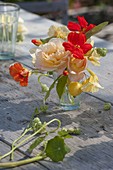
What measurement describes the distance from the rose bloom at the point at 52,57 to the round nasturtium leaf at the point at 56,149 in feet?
0.92

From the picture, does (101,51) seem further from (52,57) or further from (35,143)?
(35,143)

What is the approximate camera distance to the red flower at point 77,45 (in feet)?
5.34

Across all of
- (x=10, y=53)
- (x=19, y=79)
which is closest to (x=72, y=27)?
(x=19, y=79)

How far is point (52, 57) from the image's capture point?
167 cm

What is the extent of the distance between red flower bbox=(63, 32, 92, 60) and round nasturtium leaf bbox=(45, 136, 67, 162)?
10.9 inches

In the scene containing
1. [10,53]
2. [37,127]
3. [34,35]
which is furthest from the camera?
[34,35]

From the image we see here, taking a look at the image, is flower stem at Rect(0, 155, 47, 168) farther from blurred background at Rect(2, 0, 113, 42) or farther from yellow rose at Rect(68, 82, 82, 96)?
blurred background at Rect(2, 0, 113, 42)

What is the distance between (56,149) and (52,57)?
33 centimetres

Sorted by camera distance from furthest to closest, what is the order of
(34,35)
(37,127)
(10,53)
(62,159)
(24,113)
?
(34,35), (10,53), (24,113), (37,127), (62,159)

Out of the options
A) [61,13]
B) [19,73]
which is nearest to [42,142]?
[19,73]

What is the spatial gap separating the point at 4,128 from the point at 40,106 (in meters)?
0.20

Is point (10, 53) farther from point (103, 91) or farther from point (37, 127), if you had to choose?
point (37, 127)

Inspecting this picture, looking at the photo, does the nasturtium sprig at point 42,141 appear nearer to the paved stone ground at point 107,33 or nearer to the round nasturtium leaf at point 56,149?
the round nasturtium leaf at point 56,149

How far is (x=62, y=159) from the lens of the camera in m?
1.44
